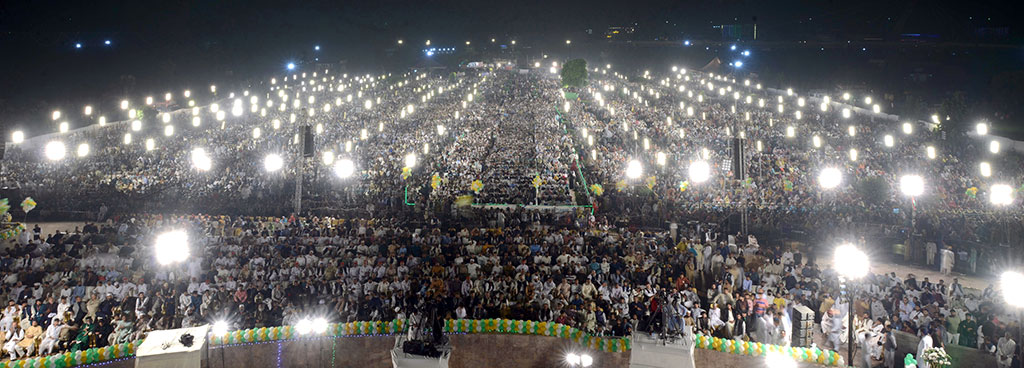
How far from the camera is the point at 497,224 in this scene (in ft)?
74.0

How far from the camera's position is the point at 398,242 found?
17609mm

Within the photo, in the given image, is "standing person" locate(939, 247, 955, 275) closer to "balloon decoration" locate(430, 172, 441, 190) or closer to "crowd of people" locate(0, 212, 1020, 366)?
"crowd of people" locate(0, 212, 1020, 366)

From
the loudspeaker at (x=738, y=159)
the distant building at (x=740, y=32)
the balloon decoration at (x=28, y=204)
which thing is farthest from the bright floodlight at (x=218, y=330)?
the distant building at (x=740, y=32)

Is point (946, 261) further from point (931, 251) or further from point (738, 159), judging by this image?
point (738, 159)

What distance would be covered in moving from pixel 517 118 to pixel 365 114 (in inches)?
493

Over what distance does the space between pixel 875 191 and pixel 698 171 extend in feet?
27.2

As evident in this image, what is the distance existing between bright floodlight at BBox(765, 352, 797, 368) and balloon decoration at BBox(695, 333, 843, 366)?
2.7 inches

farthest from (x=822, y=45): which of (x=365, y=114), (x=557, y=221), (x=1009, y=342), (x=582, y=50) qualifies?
(x=1009, y=342)

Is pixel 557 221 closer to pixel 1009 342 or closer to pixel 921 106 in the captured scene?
pixel 1009 342

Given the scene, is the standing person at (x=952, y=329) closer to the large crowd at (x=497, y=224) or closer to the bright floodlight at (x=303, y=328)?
the large crowd at (x=497, y=224)

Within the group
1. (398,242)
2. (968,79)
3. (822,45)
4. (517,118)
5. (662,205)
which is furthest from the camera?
(822,45)

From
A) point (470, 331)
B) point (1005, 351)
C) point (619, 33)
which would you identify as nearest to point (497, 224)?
point (470, 331)

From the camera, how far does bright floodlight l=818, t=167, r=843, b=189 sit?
27.4 meters

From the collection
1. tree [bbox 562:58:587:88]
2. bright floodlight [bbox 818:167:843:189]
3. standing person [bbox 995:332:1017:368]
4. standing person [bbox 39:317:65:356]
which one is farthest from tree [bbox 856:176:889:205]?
tree [bbox 562:58:587:88]
